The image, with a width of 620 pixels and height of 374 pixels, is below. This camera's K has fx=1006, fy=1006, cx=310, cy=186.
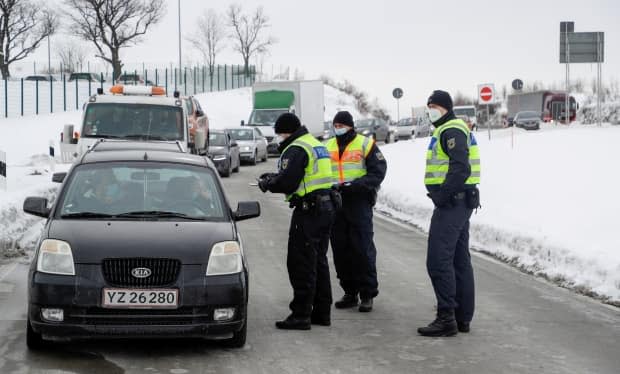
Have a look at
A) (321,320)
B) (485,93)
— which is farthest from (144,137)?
(485,93)

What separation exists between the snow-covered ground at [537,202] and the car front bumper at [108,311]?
4.92m

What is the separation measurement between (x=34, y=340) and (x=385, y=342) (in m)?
2.68

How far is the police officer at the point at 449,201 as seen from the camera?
8.20 meters

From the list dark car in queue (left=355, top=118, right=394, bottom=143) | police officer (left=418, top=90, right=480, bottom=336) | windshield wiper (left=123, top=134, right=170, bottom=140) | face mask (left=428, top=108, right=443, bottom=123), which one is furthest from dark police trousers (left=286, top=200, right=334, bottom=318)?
dark car in queue (left=355, top=118, right=394, bottom=143)

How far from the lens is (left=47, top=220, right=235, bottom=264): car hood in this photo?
7125mm

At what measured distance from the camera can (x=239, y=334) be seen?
24.8 ft

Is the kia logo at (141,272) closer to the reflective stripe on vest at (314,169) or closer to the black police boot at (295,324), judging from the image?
the black police boot at (295,324)

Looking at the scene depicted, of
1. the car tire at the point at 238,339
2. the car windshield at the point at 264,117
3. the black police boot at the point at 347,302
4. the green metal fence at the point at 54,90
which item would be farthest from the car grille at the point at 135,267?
the car windshield at the point at 264,117

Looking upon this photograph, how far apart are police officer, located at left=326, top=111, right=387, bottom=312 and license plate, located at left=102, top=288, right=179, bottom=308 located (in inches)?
108

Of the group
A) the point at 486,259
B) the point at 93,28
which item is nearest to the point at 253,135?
Answer: the point at 486,259

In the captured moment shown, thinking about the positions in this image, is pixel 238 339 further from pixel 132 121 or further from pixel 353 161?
pixel 132 121

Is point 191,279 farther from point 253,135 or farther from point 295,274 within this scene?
point 253,135

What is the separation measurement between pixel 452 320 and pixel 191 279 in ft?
7.63

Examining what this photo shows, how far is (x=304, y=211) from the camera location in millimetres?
8625
